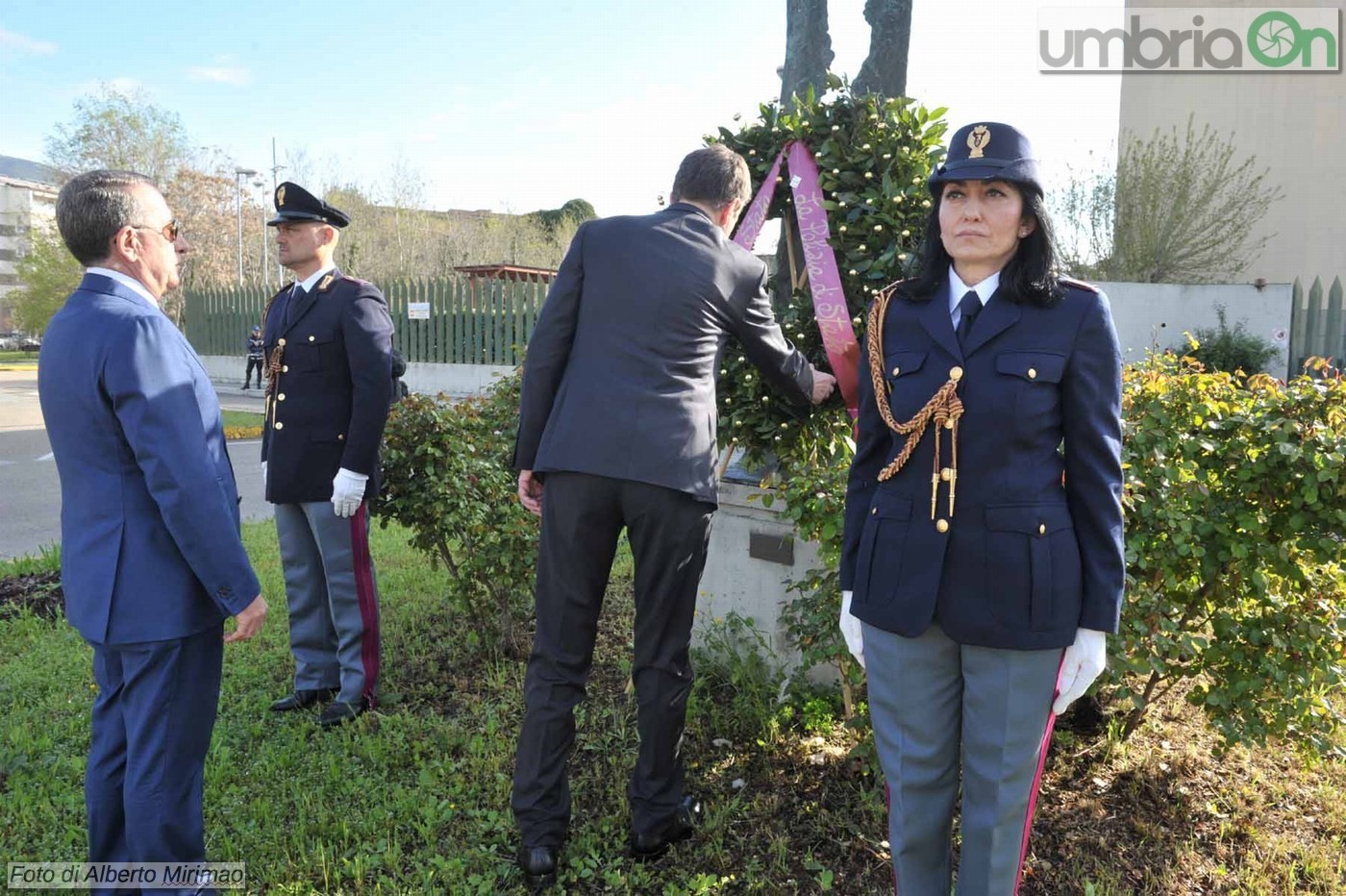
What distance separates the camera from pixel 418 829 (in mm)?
2996

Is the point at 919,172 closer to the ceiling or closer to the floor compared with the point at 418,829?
closer to the ceiling

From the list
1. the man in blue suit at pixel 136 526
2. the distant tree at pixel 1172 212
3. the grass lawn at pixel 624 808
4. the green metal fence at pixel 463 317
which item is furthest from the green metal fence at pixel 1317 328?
the man in blue suit at pixel 136 526

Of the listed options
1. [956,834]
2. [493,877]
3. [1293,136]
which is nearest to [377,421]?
[493,877]

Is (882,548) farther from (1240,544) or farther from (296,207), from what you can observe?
(296,207)

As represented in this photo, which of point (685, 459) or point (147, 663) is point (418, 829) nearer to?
point (147, 663)

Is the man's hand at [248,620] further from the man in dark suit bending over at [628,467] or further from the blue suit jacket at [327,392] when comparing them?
the blue suit jacket at [327,392]

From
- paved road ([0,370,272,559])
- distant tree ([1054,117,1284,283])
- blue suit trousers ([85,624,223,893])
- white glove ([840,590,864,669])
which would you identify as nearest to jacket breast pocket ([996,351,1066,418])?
white glove ([840,590,864,669])

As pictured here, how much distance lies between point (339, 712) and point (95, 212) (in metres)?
2.23

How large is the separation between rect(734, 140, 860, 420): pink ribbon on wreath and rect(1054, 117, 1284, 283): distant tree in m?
22.3

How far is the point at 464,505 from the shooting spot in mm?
4176

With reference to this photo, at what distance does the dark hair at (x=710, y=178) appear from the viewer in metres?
2.90

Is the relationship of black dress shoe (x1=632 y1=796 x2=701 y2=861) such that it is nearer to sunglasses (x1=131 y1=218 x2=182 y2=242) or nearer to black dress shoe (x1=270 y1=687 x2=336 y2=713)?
black dress shoe (x1=270 y1=687 x2=336 y2=713)

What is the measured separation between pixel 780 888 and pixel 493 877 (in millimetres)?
834

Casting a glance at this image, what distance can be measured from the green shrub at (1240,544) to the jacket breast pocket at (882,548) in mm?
1028
